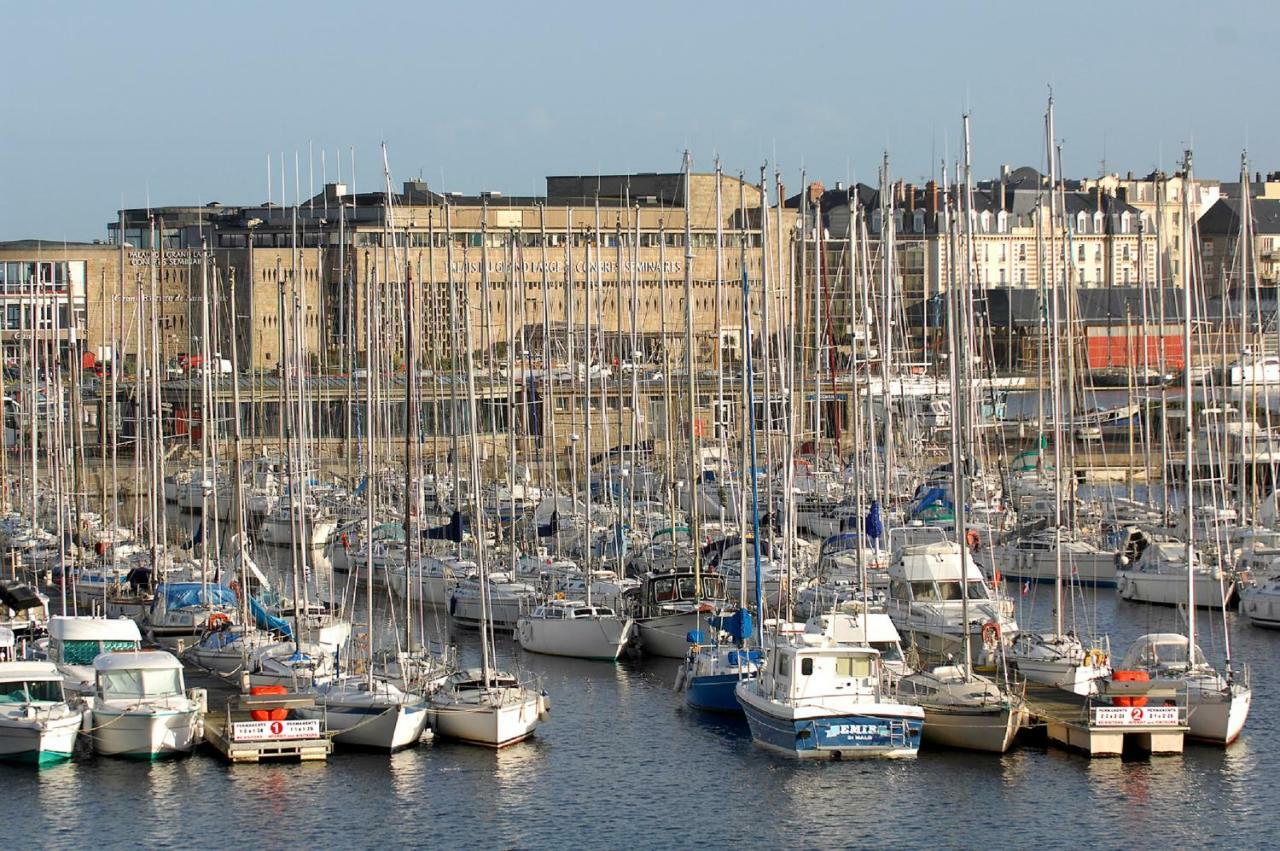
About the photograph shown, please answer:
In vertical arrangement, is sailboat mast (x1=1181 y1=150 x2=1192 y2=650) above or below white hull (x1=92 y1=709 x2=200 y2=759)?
above

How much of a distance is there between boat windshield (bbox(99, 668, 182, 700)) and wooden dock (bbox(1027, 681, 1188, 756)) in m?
14.1

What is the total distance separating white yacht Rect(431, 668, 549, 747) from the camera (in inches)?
1452

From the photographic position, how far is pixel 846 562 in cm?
5316

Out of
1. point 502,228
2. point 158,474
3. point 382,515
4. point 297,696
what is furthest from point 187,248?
point 297,696

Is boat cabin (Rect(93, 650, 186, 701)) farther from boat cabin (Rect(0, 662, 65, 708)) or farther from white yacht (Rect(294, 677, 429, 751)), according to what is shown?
white yacht (Rect(294, 677, 429, 751))

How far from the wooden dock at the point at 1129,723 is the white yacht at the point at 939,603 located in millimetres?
6281

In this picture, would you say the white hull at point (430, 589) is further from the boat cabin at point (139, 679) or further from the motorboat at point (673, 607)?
the boat cabin at point (139, 679)

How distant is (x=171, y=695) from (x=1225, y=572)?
26384 mm

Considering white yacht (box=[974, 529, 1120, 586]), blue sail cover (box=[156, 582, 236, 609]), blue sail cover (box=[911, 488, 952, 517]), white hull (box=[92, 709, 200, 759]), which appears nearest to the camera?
white hull (box=[92, 709, 200, 759])

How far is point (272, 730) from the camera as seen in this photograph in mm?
35781

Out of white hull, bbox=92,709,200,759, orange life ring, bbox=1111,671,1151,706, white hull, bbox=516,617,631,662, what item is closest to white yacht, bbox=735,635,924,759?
orange life ring, bbox=1111,671,1151,706

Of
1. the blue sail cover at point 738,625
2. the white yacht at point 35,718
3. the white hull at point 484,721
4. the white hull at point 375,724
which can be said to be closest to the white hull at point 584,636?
the blue sail cover at point 738,625

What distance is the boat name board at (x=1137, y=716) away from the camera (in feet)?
116

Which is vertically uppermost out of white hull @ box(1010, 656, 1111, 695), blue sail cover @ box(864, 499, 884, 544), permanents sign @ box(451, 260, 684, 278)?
permanents sign @ box(451, 260, 684, 278)
